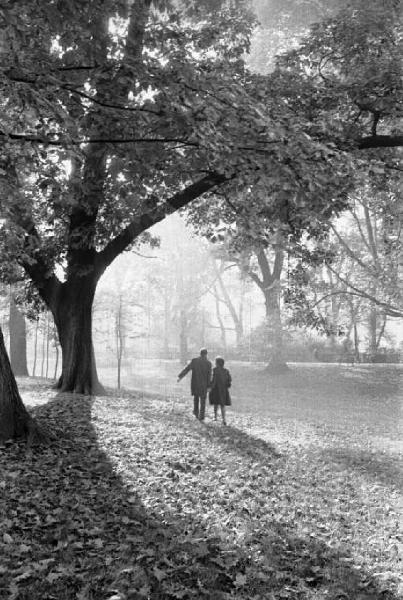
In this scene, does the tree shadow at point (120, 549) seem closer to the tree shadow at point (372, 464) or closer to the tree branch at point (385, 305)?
the tree shadow at point (372, 464)

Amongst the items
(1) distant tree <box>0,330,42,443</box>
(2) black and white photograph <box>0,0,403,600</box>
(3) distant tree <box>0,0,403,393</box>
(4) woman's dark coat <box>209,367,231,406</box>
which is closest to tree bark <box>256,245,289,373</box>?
(2) black and white photograph <box>0,0,403,600</box>

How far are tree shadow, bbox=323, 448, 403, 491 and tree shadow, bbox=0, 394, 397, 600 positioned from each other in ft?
11.3

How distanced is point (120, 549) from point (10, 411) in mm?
3608

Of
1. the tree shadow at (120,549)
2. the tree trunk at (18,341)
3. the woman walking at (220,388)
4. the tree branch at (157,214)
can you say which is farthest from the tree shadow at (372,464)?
the tree trunk at (18,341)

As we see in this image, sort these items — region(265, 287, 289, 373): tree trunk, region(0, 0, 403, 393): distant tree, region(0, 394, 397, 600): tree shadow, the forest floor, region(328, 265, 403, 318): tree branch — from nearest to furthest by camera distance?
region(0, 394, 397, 600): tree shadow
the forest floor
region(0, 0, 403, 393): distant tree
region(328, 265, 403, 318): tree branch
region(265, 287, 289, 373): tree trunk

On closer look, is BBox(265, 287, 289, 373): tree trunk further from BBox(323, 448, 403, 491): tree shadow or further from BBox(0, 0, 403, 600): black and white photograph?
BBox(323, 448, 403, 491): tree shadow

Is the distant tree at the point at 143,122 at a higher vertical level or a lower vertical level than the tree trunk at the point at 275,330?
higher

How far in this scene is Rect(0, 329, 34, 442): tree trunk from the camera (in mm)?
8000

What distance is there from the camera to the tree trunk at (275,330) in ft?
95.9

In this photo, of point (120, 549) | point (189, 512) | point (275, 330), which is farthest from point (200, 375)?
point (275, 330)

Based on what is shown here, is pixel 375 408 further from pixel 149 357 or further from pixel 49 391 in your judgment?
pixel 149 357

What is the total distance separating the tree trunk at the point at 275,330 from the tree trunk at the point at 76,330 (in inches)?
562

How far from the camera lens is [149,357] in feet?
191

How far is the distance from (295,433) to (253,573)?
8.65 metres
